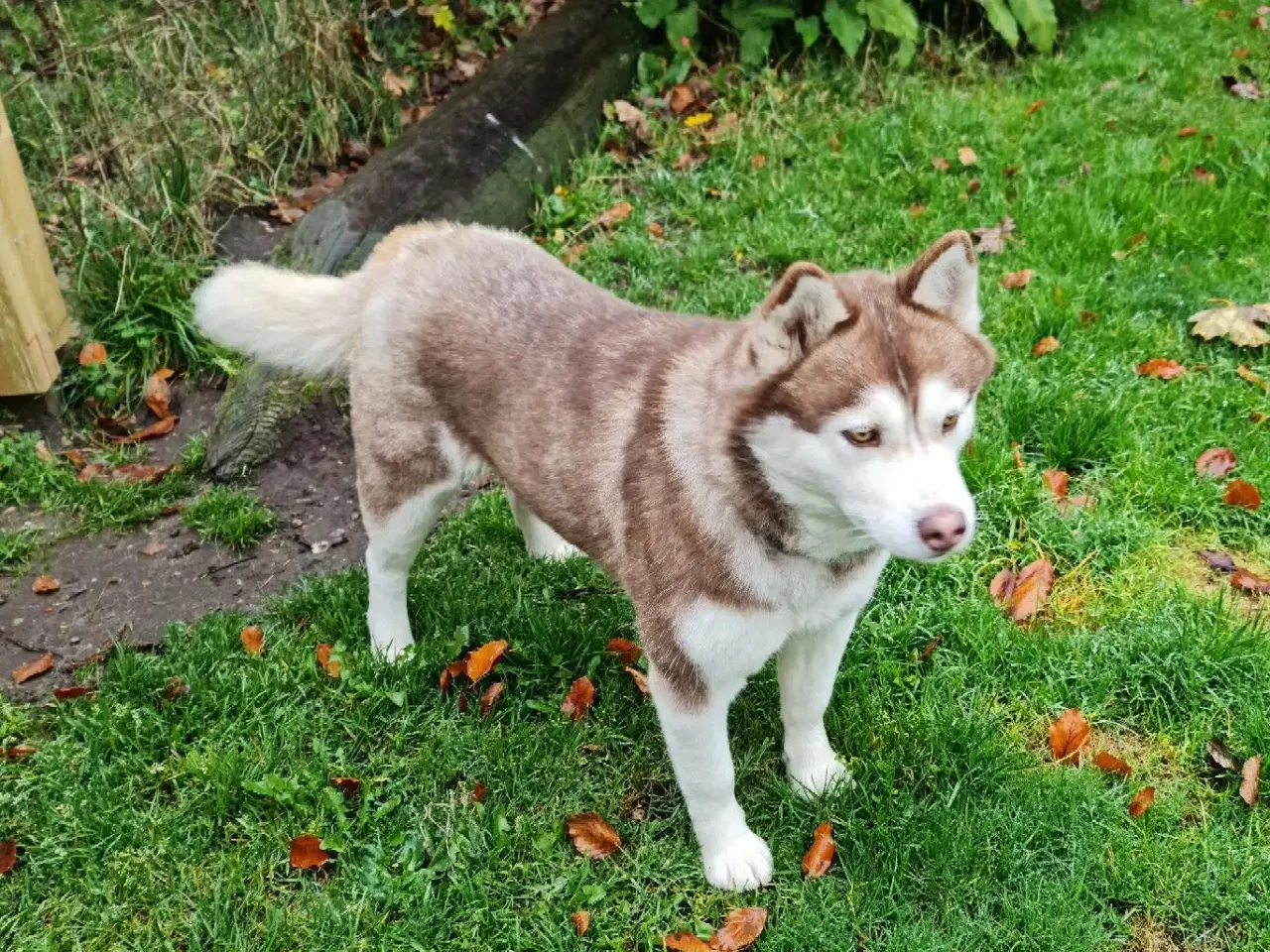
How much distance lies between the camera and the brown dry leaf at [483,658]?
3.44 metres

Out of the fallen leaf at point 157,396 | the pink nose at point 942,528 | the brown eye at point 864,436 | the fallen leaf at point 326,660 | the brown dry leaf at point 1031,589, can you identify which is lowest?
the fallen leaf at point 326,660

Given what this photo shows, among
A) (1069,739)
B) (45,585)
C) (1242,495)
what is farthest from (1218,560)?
(45,585)

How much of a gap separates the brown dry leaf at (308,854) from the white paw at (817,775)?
1.35 meters

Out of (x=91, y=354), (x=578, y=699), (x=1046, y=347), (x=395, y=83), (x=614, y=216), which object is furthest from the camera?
(x=395, y=83)

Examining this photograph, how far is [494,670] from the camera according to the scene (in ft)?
11.5

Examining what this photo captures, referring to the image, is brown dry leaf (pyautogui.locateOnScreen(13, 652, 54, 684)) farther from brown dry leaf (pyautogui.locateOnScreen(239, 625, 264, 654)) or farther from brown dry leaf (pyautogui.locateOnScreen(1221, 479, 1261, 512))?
brown dry leaf (pyautogui.locateOnScreen(1221, 479, 1261, 512))

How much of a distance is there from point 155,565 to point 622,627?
6.01 ft

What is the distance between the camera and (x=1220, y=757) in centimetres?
300

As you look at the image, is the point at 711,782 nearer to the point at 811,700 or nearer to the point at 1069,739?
the point at 811,700

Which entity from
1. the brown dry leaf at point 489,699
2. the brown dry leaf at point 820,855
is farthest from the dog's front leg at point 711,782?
the brown dry leaf at point 489,699

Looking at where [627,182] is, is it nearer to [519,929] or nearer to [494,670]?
[494,670]

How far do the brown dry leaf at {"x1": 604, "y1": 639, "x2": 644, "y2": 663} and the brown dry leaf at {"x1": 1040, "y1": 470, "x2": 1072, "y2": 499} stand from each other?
1653mm

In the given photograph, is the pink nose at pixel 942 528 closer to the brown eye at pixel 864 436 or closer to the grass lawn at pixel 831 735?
the brown eye at pixel 864 436

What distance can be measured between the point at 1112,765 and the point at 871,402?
159 cm
